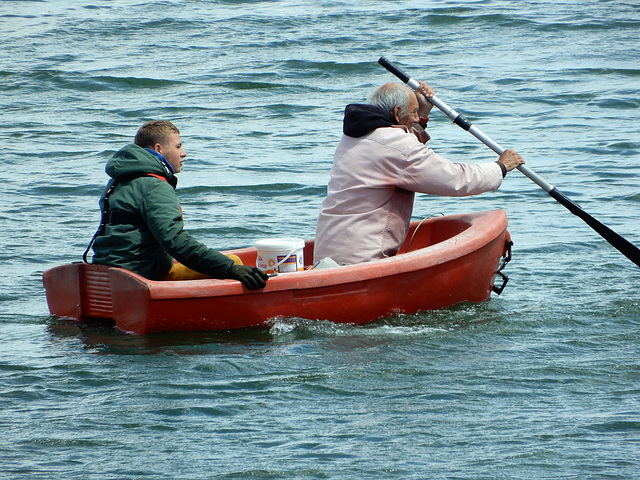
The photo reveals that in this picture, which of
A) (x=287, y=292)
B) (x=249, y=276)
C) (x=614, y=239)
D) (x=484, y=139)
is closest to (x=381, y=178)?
(x=287, y=292)

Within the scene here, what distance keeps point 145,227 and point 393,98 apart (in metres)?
1.59

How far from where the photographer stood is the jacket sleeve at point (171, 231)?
5.05 metres

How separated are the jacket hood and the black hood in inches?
42.7

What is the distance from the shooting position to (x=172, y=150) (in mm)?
5309

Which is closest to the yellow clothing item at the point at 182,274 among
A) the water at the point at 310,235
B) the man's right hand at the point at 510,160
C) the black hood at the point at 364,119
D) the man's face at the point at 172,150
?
the water at the point at 310,235

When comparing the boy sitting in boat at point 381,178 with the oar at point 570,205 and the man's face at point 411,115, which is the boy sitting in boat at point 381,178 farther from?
the oar at point 570,205

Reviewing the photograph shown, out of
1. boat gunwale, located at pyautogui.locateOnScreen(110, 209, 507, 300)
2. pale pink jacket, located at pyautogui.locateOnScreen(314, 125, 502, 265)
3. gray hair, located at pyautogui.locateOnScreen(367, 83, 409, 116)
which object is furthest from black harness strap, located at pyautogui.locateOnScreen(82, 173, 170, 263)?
gray hair, located at pyautogui.locateOnScreen(367, 83, 409, 116)

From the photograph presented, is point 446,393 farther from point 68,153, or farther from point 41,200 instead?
point 68,153

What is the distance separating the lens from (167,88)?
15.1 metres

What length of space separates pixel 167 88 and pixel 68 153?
12.9 feet

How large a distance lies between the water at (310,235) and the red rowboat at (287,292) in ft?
0.33

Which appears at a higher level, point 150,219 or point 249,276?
point 150,219

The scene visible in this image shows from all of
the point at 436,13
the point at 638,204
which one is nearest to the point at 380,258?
the point at 638,204

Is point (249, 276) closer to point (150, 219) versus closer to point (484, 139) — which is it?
point (150, 219)
